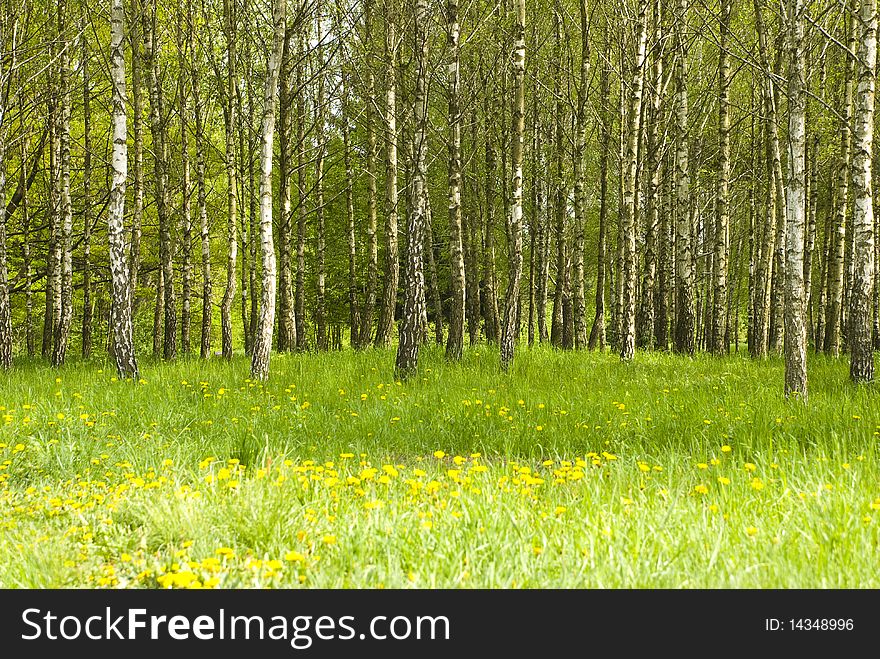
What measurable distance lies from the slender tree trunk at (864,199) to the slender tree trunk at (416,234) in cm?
572

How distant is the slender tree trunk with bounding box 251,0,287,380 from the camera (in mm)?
9023

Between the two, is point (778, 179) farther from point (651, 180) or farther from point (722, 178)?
point (651, 180)

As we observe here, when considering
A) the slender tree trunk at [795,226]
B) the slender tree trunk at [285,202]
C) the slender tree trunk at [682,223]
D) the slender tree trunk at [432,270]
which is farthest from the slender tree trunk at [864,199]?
the slender tree trunk at [285,202]

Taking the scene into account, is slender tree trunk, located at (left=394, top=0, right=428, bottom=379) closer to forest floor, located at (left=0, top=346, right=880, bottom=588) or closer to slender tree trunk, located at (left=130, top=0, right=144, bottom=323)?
forest floor, located at (left=0, top=346, right=880, bottom=588)

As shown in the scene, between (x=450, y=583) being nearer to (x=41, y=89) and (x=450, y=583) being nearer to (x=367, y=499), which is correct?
(x=367, y=499)

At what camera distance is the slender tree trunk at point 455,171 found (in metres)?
9.48

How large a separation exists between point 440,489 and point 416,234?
18.5 ft

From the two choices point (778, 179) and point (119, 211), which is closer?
point (119, 211)

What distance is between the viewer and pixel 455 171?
34.0 feet

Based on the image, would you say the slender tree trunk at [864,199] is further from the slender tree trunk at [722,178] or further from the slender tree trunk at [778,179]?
the slender tree trunk at [722,178]

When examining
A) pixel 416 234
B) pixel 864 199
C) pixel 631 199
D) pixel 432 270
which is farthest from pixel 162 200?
pixel 864 199
